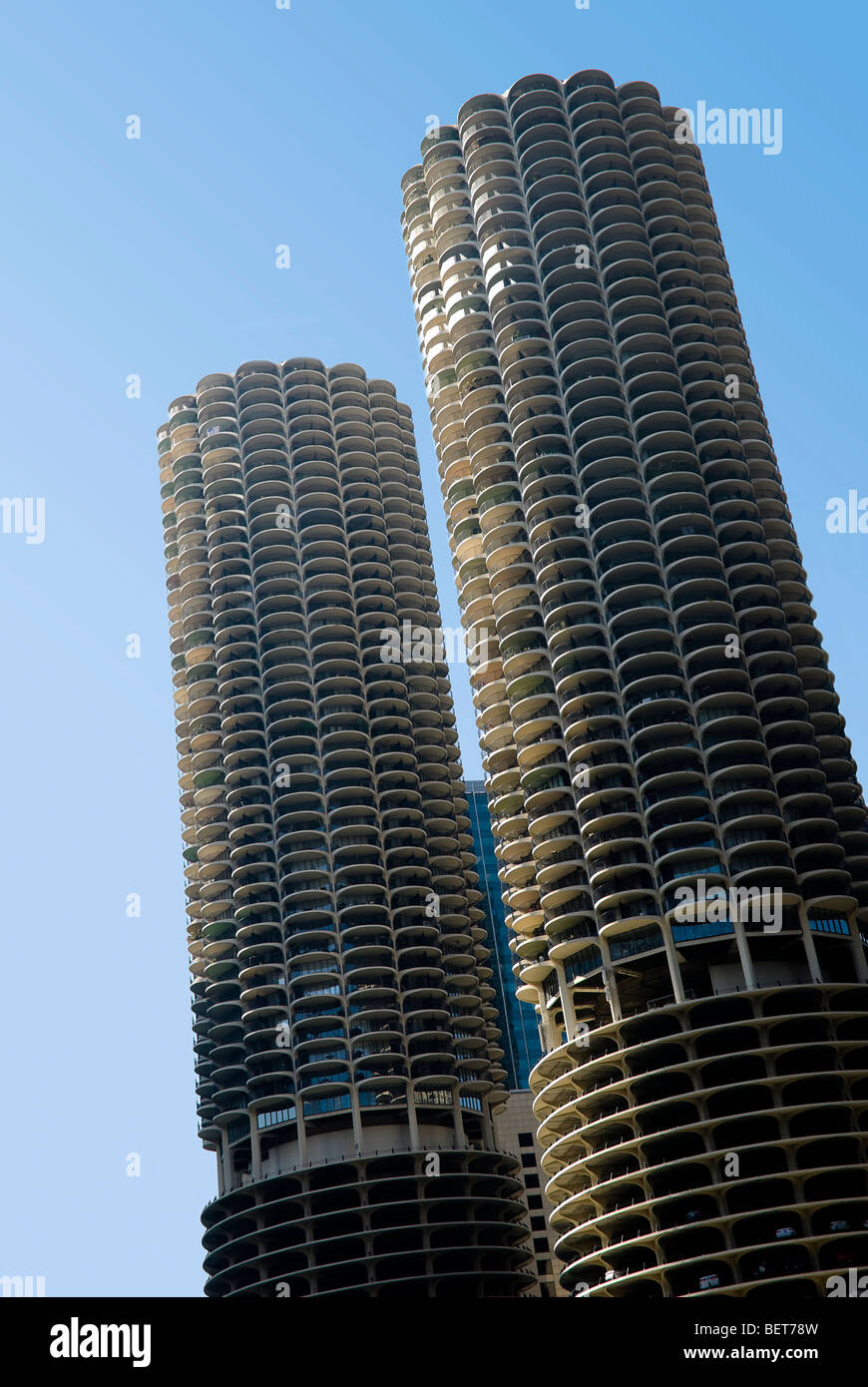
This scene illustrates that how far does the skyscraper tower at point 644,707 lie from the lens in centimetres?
9419

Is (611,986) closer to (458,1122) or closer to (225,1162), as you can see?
(458,1122)

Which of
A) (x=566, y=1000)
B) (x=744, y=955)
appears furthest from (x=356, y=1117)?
(x=744, y=955)

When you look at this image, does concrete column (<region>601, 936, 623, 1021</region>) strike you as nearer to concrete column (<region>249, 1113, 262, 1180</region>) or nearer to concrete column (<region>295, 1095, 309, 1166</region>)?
concrete column (<region>295, 1095, 309, 1166</region>)

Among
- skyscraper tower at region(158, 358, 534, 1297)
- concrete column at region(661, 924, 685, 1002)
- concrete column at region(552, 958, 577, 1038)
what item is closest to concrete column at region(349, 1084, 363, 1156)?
skyscraper tower at region(158, 358, 534, 1297)

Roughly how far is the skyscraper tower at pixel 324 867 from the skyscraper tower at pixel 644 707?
51.2 feet

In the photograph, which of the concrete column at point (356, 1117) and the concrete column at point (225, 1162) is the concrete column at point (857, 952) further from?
the concrete column at point (225, 1162)

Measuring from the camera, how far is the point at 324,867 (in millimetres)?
130500

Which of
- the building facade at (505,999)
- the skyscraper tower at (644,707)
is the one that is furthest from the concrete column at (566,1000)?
the building facade at (505,999)

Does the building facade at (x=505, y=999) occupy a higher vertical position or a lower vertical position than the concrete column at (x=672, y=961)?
higher

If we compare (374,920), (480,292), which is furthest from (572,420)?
(374,920)

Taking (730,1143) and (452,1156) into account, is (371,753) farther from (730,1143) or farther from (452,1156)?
(730,1143)

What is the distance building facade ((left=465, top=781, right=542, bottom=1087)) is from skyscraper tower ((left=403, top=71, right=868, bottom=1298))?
63.9 meters

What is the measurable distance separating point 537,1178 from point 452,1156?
36435mm

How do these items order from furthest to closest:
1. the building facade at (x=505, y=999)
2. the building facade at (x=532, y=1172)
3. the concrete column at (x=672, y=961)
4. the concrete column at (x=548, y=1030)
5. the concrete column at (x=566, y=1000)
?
the building facade at (x=505, y=999) → the building facade at (x=532, y=1172) → the concrete column at (x=548, y=1030) → the concrete column at (x=566, y=1000) → the concrete column at (x=672, y=961)
